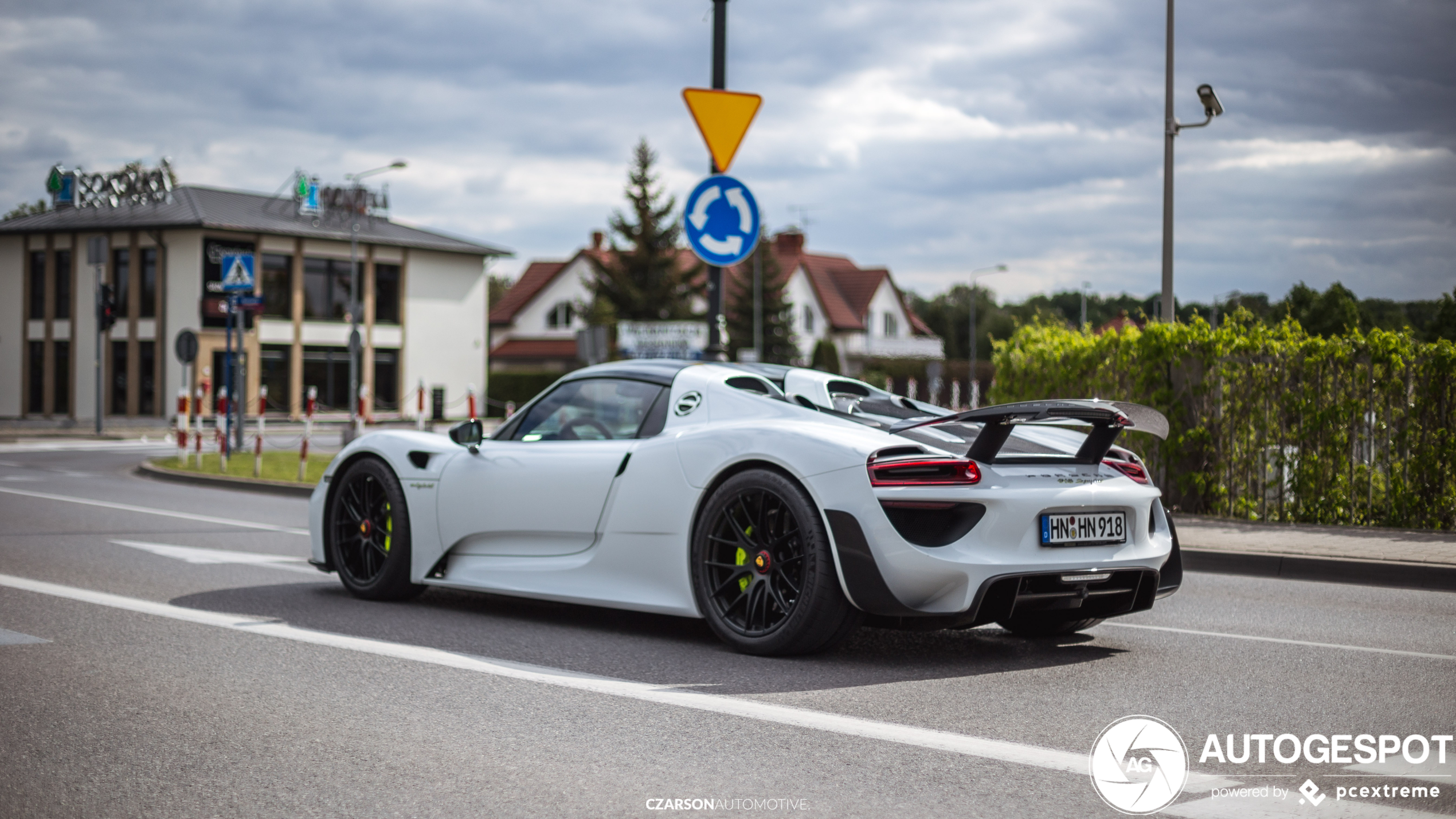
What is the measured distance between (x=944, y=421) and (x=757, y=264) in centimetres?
5577

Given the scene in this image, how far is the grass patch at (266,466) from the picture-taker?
1834 cm

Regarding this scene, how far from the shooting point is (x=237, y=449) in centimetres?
2586

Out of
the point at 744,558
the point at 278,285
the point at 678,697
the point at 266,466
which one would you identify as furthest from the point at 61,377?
the point at 678,697

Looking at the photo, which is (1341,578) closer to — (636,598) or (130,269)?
(636,598)

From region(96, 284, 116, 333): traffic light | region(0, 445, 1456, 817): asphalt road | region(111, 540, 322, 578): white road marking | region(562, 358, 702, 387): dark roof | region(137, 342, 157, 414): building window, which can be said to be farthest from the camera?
region(137, 342, 157, 414): building window

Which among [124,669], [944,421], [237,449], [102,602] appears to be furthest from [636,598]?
[237,449]

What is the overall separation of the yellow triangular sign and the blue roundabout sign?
0.66 ft

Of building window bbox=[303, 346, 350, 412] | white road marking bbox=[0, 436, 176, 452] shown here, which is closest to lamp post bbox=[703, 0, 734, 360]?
white road marking bbox=[0, 436, 176, 452]

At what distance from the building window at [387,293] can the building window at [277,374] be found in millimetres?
4550

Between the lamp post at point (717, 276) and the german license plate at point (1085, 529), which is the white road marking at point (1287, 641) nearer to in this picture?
the german license plate at point (1085, 529)

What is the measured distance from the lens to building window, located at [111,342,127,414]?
45688 mm

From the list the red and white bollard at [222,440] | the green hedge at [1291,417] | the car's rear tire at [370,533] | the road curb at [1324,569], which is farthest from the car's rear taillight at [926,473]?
the red and white bollard at [222,440]

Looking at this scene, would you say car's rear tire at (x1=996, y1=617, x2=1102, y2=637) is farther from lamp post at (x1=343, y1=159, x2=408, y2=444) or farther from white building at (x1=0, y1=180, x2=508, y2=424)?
white building at (x1=0, y1=180, x2=508, y2=424)

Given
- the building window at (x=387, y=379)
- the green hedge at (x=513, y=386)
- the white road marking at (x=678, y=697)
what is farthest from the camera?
the green hedge at (x=513, y=386)
